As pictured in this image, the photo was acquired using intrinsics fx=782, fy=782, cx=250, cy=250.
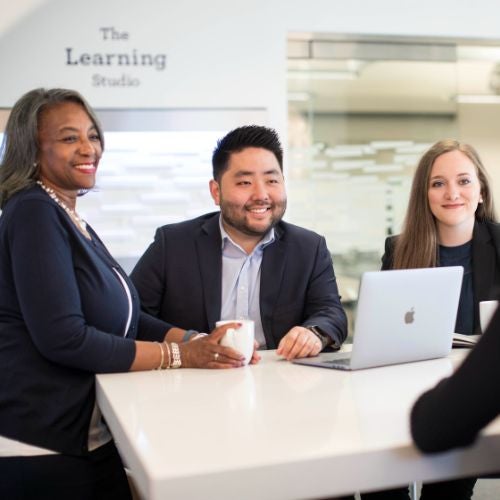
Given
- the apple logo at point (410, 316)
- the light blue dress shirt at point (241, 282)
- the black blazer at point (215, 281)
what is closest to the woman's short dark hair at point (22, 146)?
the black blazer at point (215, 281)

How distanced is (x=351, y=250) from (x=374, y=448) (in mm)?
3986

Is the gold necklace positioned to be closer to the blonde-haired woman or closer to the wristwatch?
the wristwatch

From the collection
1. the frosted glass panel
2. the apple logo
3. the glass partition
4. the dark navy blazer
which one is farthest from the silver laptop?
the glass partition

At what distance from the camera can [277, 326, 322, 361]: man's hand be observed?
2.02 m

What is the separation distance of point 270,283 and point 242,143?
51 cm

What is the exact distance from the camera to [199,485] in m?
1.04

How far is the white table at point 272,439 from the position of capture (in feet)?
3.48

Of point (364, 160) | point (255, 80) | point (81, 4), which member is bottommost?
point (364, 160)

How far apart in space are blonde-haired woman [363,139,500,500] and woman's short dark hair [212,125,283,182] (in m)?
0.62

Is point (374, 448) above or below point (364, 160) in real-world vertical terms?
below

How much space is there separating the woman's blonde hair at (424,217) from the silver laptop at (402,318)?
87cm

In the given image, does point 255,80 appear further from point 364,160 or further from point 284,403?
point 284,403

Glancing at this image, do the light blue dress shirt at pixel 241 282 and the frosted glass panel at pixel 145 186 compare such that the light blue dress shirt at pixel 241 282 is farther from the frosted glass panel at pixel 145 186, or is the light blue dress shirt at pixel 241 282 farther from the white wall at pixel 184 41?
the white wall at pixel 184 41

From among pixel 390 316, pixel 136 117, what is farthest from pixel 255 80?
pixel 390 316
